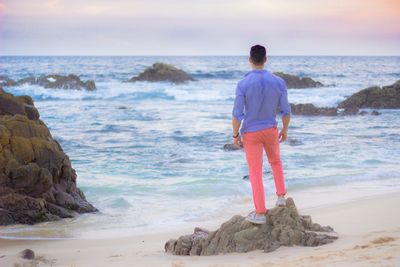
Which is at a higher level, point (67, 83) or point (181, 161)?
point (67, 83)

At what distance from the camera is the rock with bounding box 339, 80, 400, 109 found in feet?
94.3

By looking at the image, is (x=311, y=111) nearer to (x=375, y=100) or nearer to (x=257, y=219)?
(x=375, y=100)

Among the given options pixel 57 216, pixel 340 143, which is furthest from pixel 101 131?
pixel 57 216

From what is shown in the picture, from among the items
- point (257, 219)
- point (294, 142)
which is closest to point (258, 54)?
point (257, 219)

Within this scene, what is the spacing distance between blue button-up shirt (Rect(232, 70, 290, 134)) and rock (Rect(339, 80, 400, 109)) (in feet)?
76.2

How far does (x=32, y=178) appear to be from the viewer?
29.0ft

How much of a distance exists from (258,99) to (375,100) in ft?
80.1

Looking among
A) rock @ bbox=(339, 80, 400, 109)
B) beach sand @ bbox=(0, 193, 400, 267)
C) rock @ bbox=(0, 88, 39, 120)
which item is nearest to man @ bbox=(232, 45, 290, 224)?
beach sand @ bbox=(0, 193, 400, 267)

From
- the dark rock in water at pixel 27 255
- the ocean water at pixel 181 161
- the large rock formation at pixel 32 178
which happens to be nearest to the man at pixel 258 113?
the dark rock in water at pixel 27 255

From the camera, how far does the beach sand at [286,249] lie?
16.3 feet

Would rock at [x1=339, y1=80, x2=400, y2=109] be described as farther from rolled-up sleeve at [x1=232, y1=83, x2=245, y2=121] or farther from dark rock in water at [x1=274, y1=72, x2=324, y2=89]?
rolled-up sleeve at [x1=232, y1=83, x2=245, y2=121]

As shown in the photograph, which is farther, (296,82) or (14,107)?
(296,82)

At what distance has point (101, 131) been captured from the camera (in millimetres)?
20328

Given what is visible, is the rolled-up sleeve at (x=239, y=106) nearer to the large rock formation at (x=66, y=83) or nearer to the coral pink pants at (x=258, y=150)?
the coral pink pants at (x=258, y=150)
